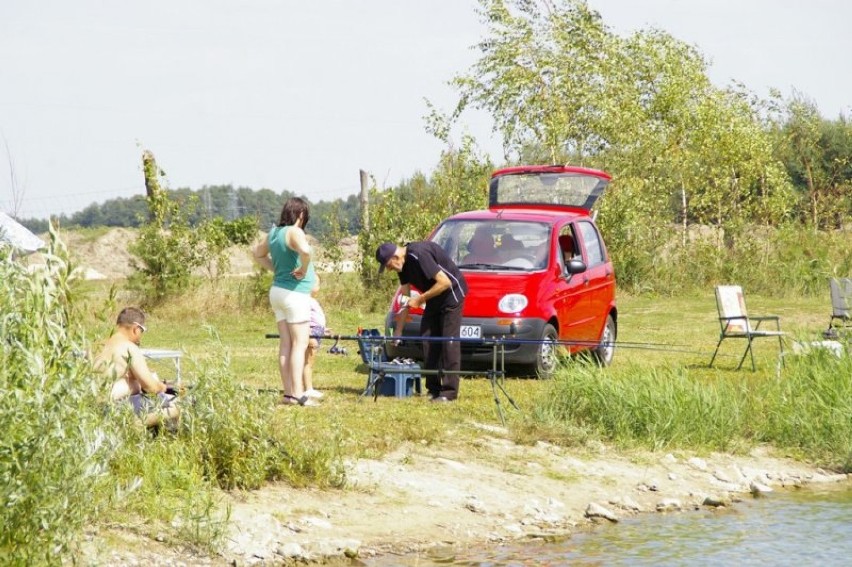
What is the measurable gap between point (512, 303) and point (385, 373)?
223 centimetres

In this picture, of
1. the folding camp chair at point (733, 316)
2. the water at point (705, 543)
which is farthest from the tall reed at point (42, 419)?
the folding camp chair at point (733, 316)

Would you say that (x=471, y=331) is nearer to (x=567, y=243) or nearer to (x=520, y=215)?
(x=520, y=215)

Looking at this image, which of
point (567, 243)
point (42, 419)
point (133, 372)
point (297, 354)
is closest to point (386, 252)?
point (297, 354)

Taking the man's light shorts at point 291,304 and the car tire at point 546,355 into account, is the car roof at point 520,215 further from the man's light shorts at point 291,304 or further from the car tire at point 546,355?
the man's light shorts at point 291,304

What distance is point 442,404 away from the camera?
40.5 feet

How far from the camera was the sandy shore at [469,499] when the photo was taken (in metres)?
8.19

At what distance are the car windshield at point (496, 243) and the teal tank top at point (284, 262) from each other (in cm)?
323

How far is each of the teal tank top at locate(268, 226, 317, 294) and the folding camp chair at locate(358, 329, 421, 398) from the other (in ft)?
2.12

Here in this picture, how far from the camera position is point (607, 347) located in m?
16.1

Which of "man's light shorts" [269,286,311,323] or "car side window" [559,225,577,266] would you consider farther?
"car side window" [559,225,577,266]

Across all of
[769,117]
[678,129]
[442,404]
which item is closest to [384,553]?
[442,404]

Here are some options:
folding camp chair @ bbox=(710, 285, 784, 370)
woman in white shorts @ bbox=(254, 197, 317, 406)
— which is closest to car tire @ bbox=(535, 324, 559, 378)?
folding camp chair @ bbox=(710, 285, 784, 370)

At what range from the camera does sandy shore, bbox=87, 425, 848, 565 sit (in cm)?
819

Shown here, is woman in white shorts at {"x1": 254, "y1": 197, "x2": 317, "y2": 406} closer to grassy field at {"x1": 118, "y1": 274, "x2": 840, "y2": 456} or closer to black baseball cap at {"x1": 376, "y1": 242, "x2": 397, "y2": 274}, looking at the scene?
grassy field at {"x1": 118, "y1": 274, "x2": 840, "y2": 456}
